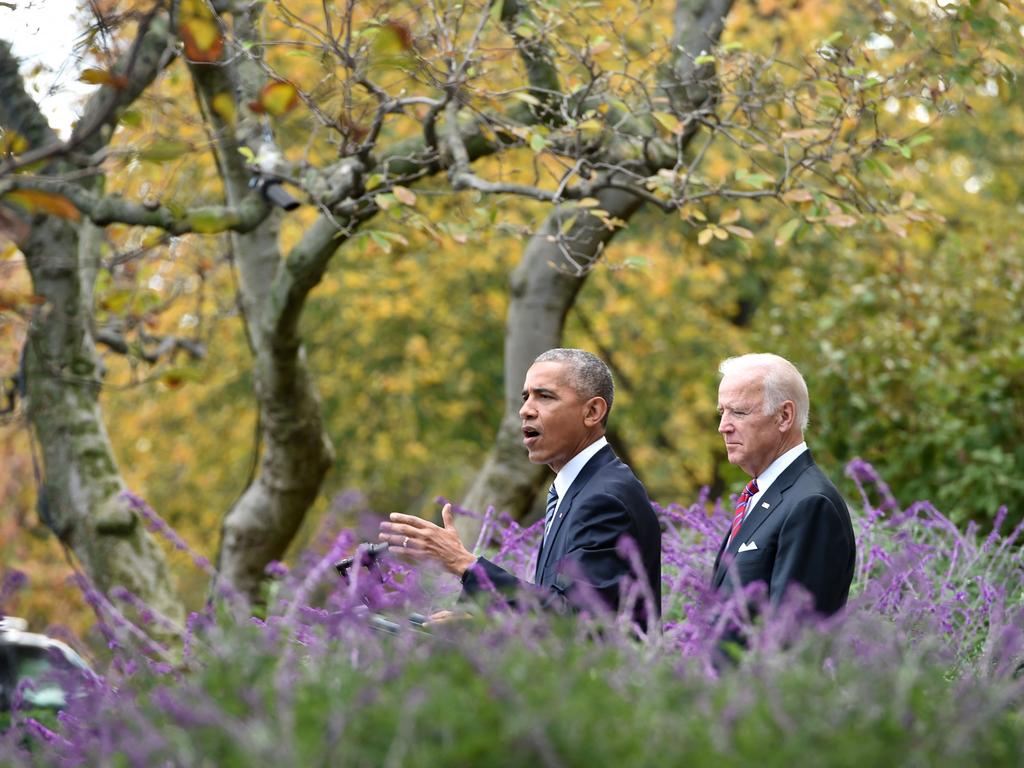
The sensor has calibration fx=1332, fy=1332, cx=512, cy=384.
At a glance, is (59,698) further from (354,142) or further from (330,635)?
(330,635)

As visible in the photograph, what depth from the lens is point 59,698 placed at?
5543 millimetres

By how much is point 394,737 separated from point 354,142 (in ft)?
14.2

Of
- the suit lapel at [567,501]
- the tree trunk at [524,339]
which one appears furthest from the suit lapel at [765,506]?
the tree trunk at [524,339]

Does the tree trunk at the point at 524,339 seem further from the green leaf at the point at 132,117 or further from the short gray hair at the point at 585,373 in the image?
the green leaf at the point at 132,117

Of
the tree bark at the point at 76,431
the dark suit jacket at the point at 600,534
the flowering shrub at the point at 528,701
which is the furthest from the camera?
the tree bark at the point at 76,431

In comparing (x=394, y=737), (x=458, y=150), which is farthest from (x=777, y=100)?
(x=394, y=737)

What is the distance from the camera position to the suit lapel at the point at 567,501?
415 cm

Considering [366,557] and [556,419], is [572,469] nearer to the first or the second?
[556,419]

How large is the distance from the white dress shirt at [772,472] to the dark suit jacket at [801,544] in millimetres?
47

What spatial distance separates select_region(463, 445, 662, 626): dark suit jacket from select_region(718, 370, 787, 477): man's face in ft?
1.25

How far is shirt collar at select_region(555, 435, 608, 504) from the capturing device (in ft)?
13.9

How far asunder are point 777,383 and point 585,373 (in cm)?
61

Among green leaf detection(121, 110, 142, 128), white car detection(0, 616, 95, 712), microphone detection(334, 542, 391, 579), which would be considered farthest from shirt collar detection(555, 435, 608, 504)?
green leaf detection(121, 110, 142, 128)

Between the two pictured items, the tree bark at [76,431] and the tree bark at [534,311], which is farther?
the tree bark at [534,311]
